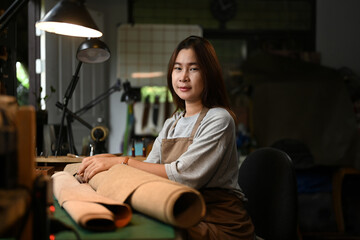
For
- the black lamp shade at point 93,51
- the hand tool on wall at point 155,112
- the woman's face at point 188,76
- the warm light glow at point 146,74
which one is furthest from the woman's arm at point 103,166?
the warm light glow at point 146,74

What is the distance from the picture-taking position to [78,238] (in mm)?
761

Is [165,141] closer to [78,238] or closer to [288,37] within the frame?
[78,238]

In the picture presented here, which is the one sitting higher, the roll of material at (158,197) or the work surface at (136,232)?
the roll of material at (158,197)

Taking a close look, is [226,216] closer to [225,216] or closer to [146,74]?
[225,216]

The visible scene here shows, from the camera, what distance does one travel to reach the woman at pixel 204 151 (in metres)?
1.25

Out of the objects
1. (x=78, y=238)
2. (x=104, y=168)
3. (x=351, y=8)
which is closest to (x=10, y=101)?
(x=78, y=238)

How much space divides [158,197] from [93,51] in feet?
5.03

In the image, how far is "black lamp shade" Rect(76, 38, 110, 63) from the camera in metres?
2.13

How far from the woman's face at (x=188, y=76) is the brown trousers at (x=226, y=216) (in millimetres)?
370

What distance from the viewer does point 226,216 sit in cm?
133

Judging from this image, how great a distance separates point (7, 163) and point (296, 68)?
11.5ft

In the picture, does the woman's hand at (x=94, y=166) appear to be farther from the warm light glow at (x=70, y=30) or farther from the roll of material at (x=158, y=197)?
the warm light glow at (x=70, y=30)

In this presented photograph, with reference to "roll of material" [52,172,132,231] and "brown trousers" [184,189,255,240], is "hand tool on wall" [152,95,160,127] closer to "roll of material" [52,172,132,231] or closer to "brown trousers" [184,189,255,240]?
"brown trousers" [184,189,255,240]

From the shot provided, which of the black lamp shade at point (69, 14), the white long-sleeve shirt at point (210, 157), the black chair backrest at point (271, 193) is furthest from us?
the black lamp shade at point (69, 14)
